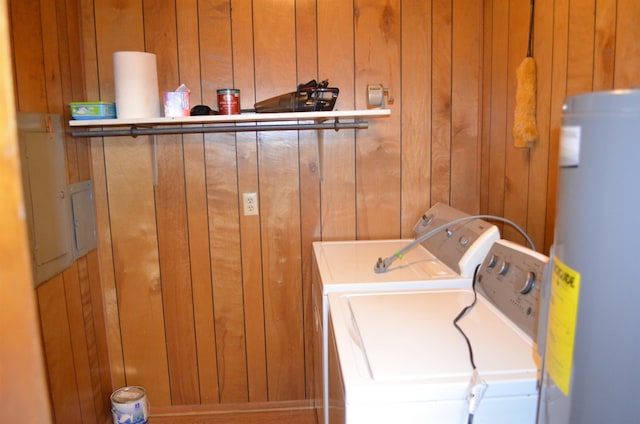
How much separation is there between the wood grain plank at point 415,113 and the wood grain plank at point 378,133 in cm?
3

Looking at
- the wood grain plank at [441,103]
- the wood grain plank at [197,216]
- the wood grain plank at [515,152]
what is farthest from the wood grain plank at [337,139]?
the wood grain plank at [515,152]

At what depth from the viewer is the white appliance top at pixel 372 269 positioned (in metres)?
1.56

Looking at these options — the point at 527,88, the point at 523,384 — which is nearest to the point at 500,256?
the point at 523,384

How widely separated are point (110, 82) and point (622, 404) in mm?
2098

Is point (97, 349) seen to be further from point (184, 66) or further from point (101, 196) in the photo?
point (184, 66)

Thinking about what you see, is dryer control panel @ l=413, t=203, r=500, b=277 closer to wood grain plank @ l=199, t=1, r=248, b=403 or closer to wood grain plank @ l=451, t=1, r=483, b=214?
wood grain plank @ l=451, t=1, r=483, b=214

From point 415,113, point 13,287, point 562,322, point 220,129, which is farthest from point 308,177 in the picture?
point 13,287

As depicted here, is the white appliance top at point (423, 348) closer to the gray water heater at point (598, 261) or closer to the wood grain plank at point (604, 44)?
the gray water heater at point (598, 261)

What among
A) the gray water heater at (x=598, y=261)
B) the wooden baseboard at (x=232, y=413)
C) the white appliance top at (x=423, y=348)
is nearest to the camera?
the gray water heater at (x=598, y=261)

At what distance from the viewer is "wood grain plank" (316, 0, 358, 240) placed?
2.12 meters

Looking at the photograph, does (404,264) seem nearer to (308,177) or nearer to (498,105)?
(308,177)

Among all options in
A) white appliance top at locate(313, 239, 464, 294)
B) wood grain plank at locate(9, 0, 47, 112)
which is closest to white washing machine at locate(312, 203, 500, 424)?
white appliance top at locate(313, 239, 464, 294)

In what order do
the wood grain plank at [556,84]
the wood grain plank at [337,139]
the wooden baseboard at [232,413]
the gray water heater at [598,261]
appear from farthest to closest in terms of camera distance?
the wooden baseboard at [232,413] < the wood grain plank at [337,139] < the wood grain plank at [556,84] < the gray water heater at [598,261]

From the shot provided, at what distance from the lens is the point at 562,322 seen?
0.73 meters
